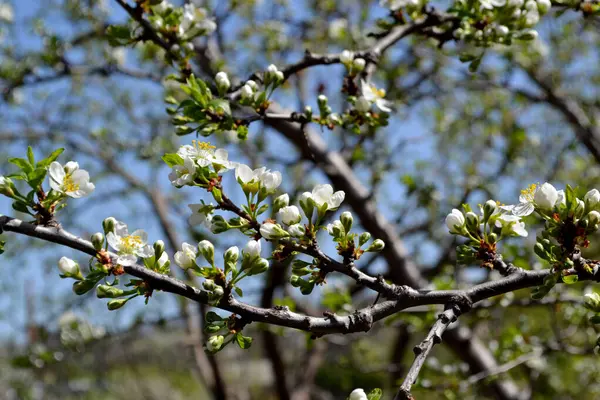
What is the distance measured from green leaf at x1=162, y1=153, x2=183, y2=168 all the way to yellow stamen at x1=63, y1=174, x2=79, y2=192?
0.88ft

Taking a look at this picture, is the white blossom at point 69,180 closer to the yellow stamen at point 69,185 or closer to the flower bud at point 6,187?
the yellow stamen at point 69,185

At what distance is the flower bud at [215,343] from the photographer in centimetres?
137

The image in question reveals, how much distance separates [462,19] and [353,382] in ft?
11.3

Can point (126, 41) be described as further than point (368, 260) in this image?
No

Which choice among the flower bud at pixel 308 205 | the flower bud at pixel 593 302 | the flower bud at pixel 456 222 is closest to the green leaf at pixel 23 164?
the flower bud at pixel 308 205

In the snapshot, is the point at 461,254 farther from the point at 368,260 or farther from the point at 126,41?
the point at 368,260

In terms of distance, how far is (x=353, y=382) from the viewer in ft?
15.7

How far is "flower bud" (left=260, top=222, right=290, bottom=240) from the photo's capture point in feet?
4.65

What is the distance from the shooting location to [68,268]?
4.64ft

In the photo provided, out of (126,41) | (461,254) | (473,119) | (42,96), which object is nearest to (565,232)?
(461,254)

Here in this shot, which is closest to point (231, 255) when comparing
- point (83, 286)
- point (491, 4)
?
point (83, 286)

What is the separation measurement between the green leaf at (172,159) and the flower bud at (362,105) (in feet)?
2.64

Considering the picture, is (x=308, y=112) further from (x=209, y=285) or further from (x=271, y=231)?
(x=209, y=285)

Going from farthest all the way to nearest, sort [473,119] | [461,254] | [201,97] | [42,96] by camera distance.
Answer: [42,96] < [473,119] < [201,97] < [461,254]
